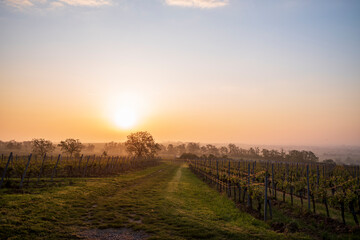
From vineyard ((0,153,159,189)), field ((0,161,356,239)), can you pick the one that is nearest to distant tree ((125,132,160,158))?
vineyard ((0,153,159,189))

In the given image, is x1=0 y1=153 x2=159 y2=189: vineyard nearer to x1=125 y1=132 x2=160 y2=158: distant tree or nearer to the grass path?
the grass path

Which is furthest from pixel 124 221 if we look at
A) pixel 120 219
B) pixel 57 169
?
pixel 57 169

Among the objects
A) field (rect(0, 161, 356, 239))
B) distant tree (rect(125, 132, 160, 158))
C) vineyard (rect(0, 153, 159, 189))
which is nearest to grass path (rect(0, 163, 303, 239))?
field (rect(0, 161, 356, 239))

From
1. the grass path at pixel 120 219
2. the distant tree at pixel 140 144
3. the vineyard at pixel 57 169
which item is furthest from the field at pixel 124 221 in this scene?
the distant tree at pixel 140 144

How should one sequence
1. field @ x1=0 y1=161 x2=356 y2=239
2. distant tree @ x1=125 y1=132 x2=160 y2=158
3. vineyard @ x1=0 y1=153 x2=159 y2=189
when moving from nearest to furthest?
field @ x1=0 y1=161 x2=356 y2=239 → vineyard @ x1=0 y1=153 x2=159 y2=189 → distant tree @ x1=125 y1=132 x2=160 y2=158

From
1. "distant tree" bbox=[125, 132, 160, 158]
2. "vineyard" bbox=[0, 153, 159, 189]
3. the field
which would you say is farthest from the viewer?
"distant tree" bbox=[125, 132, 160, 158]

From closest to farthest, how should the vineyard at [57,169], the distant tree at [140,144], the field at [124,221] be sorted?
the field at [124,221] < the vineyard at [57,169] < the distant tree at [140,144]

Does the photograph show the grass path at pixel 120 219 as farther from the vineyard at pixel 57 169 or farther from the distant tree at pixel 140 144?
the distant tree at pixel 140 144

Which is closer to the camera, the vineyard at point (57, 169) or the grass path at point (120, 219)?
the grass path at point (120, 219)

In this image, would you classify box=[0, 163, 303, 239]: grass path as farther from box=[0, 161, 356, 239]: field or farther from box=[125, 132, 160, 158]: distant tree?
box=[125, 132, 160, 158]: distant tree

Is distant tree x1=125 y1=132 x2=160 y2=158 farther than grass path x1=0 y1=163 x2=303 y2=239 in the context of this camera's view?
Yes

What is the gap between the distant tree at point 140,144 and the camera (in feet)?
248

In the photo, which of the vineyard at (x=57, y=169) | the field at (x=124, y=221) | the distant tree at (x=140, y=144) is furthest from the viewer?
the distant tree at (x=140, y=144)

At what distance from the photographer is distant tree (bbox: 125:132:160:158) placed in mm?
75562
